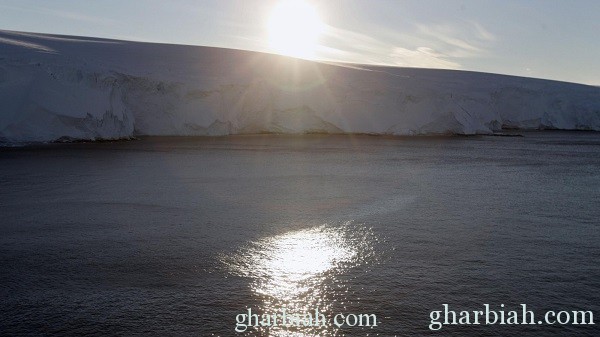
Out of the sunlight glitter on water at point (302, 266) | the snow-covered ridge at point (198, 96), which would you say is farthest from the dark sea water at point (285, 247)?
the snow-covered ridge at point (198, 96)

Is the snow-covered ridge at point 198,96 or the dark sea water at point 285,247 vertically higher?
the snow-covered ridge at point 198,96

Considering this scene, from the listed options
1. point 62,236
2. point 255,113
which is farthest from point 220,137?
point 62,236

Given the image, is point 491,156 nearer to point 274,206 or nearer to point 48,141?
point 274,206

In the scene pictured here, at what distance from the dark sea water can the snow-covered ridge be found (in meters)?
6.34

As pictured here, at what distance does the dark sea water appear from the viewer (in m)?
4.05

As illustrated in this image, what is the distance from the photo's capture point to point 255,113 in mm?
24016

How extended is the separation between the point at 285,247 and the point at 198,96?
17.4 m

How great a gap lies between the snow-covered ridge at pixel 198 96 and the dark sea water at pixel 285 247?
20.8 feet

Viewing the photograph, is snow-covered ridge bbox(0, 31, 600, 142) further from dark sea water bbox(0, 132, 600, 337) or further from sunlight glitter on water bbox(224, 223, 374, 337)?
sunlight glitter on water bbox(224, 223, 374, 337)

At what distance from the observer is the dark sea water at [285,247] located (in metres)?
4.05

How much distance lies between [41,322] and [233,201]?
184 inches

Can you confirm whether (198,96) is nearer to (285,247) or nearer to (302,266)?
(285,247)

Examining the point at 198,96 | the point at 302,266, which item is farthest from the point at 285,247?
the point at 198,96

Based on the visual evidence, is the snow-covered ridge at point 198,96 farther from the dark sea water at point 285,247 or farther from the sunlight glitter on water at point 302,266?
the sunlight glitter on water at point 302,266
